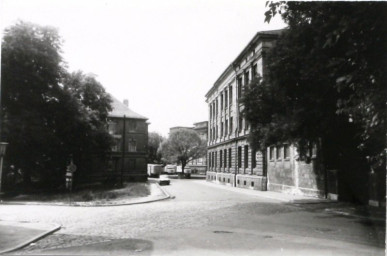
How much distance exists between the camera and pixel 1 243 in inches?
378

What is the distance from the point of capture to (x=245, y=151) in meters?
35.5

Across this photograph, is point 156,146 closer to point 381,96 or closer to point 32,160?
point 32,160

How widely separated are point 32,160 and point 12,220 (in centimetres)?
1521

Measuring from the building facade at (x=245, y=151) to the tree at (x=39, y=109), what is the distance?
46.3 feet

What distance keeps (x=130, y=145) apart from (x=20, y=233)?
43.3m

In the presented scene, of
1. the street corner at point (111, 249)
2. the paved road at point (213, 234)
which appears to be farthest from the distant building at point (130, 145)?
the street corner at point (111, 249)

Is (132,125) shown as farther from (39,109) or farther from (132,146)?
(39,109)

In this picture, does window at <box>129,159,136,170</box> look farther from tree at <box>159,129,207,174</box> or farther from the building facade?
tree at <box>159,129,207,174</box>

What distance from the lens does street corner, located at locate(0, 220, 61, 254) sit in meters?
9.47

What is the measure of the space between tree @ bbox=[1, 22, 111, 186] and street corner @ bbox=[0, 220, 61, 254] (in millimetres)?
14103

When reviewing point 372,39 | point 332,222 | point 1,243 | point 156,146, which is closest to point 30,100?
point 1,243

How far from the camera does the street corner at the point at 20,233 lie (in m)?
9.47

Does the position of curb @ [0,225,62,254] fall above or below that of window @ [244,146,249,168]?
below

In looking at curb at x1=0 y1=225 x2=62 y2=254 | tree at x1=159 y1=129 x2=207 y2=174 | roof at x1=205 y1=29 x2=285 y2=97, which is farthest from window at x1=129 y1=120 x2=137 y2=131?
curb at x1=0 y1=225 x2=62 y2=254
